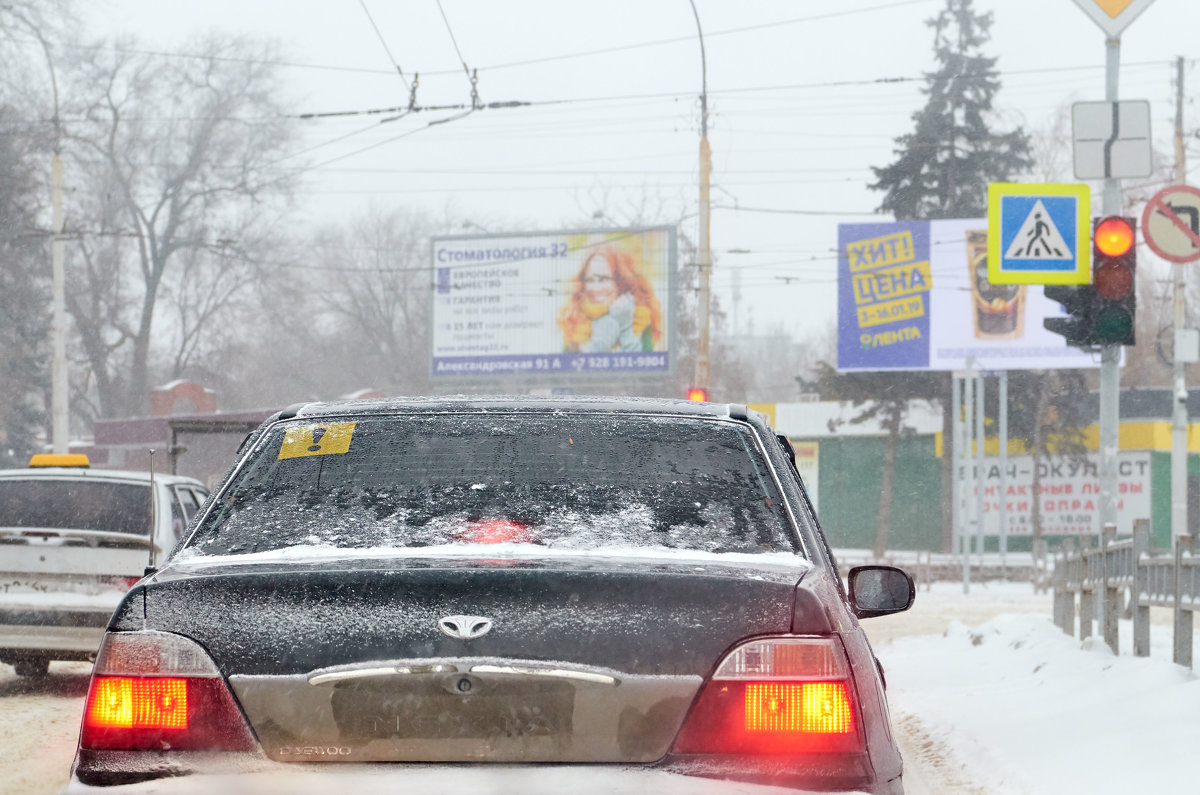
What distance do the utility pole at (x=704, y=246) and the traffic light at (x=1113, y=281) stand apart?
14115 mm

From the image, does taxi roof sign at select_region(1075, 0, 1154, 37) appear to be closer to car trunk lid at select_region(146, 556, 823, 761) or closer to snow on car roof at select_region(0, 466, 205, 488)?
snow on car roof at select_region(0, 466, 205, 488)

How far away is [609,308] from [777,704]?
41701 mm

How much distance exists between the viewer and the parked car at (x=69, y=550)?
10219 millimetres

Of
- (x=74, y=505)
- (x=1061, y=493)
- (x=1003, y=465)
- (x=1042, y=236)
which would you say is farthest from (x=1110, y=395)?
(x=1061, y=493)

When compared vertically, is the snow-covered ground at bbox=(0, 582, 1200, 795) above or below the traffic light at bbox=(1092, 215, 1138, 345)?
below

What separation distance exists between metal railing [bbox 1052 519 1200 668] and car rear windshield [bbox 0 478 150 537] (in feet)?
21.7

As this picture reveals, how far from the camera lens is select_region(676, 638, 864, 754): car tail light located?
2945 millimetres

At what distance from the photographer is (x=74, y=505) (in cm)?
1074

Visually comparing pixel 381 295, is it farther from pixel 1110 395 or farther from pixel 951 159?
pixel 1110 395

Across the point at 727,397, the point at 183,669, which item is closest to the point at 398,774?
the point at 183,669

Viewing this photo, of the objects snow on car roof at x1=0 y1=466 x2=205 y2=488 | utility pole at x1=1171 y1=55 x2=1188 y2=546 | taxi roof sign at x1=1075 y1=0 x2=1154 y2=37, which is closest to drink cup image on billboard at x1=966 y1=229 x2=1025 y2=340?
utility pole at x1=1171 y1=55 x2=1188 y2=546

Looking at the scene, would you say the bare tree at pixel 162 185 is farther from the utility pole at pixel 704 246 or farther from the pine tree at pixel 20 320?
the utility pole at pixel 704 246

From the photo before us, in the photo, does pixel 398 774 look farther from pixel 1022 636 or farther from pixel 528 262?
pixel 528 262

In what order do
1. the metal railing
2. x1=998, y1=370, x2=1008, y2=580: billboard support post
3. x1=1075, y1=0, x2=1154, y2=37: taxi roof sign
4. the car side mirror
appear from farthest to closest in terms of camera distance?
x1=998, y1=370, x2=1008, y2=580: billboard support post → x1=1075, y1=0, x2=1154, y2=37: taxi roof sign → the metal railing → the car side mirror
